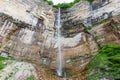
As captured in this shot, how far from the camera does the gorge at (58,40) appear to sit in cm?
1784

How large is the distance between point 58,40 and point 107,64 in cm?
819

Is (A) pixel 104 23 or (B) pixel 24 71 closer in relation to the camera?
(B) pixel 24 71

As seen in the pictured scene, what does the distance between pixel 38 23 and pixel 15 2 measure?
9.72ft

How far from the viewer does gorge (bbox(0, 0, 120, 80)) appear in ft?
58.5

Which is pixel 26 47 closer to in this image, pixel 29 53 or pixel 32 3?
pixel 29 53

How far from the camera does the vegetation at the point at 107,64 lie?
16047 mm

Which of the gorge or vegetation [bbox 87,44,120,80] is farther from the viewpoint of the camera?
the gorge

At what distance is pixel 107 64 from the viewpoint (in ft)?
55.3

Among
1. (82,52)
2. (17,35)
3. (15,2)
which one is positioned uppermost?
(15,2)

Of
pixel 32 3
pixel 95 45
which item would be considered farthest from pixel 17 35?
pixel 95 45

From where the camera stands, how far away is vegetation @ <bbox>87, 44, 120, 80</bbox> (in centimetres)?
1605

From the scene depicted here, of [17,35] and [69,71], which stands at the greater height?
[17,35]

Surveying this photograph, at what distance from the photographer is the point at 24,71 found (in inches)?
686

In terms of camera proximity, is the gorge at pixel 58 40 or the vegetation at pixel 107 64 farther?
the gorge at pixel 58 40
